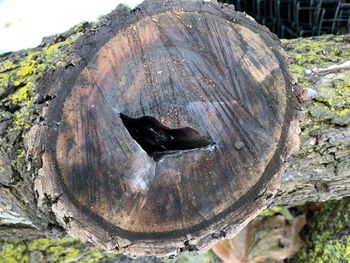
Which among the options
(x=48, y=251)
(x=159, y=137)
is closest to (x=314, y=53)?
(x=159, y=137)

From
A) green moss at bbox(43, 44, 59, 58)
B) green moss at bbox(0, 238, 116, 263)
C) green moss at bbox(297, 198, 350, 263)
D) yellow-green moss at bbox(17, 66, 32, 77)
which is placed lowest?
green moss at bbox(297, 198, 350, 263)

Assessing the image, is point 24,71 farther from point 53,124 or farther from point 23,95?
point 53,124

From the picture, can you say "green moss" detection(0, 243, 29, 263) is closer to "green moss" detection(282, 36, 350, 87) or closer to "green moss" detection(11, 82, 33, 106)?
"green moss" detection(11, 82, 33, 106)

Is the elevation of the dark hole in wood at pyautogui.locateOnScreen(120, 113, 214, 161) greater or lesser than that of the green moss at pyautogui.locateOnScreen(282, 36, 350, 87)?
greater

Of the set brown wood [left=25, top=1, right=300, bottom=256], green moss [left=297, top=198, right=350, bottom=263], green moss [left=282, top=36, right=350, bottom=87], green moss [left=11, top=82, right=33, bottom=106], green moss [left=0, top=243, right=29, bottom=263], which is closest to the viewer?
brown wood [left=25, top=1, right=300, bottom=256]

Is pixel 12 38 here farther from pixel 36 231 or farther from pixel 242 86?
pixel 242 86

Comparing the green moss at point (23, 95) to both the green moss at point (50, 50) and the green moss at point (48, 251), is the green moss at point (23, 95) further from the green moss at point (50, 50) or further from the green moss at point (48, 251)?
the green moss at point (48, 251)

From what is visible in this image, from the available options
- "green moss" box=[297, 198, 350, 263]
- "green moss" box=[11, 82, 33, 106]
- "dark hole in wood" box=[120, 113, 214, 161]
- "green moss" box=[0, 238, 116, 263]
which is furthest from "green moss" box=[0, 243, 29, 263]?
"green moss" box=[297, 198, 350, 263]

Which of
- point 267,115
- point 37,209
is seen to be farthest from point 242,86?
point 37,209

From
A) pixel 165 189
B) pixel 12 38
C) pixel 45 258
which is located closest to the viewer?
pixel 165 189

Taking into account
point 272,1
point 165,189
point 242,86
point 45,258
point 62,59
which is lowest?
point 45,258
